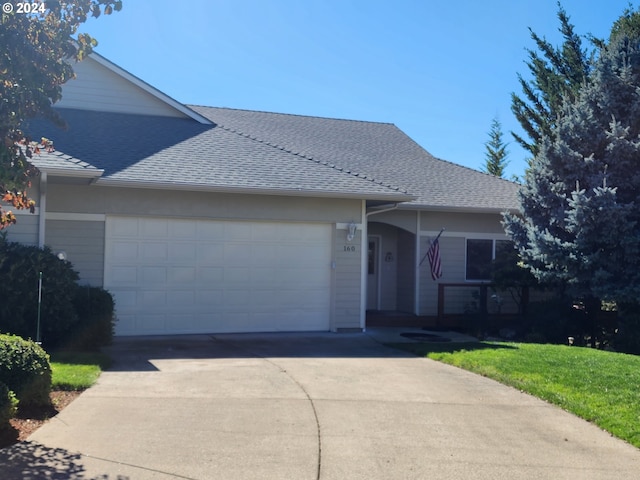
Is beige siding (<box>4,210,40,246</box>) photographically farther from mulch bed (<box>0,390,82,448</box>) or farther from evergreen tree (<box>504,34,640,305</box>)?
evergreen tree (<box>504,34,640,305</box>)

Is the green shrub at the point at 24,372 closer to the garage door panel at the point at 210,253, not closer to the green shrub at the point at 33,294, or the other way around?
the green shrub at the point at 33,294

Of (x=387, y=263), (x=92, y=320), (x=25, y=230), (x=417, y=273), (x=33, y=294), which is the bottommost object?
(x=92, y=320)

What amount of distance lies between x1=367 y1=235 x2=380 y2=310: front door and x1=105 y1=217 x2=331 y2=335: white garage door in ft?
11.0

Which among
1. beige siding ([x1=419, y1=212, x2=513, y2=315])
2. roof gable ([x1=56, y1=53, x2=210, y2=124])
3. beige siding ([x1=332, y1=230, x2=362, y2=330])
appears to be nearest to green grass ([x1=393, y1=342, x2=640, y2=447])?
beige siding ([x1=332, y1=230, x2=362, y2=330])

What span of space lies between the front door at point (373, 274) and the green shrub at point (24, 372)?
11.0 metres

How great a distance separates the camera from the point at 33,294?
34.1 feet

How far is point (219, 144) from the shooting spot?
593 inches

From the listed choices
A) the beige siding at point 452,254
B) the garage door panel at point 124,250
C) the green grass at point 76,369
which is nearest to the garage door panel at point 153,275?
the garage door panel at point 124,250

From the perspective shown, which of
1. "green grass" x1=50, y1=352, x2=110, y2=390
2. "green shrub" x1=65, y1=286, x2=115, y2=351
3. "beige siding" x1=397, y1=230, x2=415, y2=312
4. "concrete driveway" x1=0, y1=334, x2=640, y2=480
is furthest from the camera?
"beige siding" x1=397, y1=230, x2=415, y2=312

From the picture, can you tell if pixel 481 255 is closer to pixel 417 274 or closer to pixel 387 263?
pixel 417 274

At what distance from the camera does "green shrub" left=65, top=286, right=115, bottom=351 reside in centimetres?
1088

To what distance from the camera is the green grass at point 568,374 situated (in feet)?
24.7

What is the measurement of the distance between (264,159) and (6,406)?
30.3ft

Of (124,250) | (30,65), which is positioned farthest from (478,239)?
(30,65)
